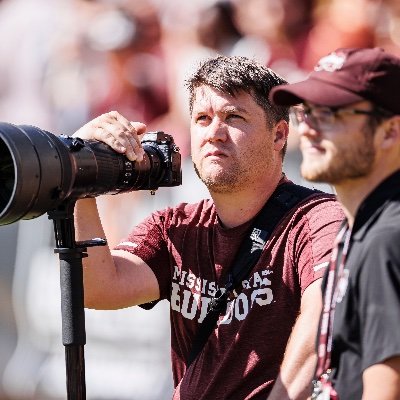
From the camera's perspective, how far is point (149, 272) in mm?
3266

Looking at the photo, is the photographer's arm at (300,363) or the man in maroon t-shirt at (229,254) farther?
the man in maroon t-shirt at (229,254)

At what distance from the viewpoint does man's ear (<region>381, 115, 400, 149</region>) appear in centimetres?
218

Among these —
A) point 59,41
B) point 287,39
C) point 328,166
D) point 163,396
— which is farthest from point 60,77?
point 328,166

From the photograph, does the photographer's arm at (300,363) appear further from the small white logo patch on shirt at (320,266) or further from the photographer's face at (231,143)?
the photographer's face at (231,143)

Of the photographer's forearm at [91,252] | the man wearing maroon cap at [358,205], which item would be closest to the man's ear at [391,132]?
the man wearing maroon cap at [358,205]

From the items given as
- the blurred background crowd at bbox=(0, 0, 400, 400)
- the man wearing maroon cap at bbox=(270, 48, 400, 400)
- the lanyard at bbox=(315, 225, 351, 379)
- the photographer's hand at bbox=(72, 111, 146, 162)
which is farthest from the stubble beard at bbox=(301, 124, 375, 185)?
the blurred background crowd at bbox=(0, 0, 400, 400)

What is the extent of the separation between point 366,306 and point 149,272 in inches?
50.6

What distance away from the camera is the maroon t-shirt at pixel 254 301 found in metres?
2.86

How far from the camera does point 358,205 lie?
220 centimetres

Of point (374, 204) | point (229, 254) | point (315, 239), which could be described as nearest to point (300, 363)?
point (315, 239)

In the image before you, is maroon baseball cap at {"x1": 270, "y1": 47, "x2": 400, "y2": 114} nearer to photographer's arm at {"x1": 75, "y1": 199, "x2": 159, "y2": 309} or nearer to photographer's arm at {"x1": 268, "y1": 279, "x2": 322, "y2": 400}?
photographer's arm at {"x1": 268, "y1": 279, "x2": 322, "y2": 400}

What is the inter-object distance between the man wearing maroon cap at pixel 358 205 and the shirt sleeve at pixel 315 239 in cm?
48

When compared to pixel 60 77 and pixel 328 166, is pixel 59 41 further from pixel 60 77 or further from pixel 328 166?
pixel 328 166

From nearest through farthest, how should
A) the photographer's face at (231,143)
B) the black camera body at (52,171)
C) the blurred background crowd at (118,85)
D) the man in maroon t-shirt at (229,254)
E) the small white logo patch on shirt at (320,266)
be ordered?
the black camera body at (52,171) < the small white logo patch on shirt at (320,266) < the man in maroon t-shirt at (229,254) < the photographer's face at (231,143) < the blurred background crowd at (118,85)
